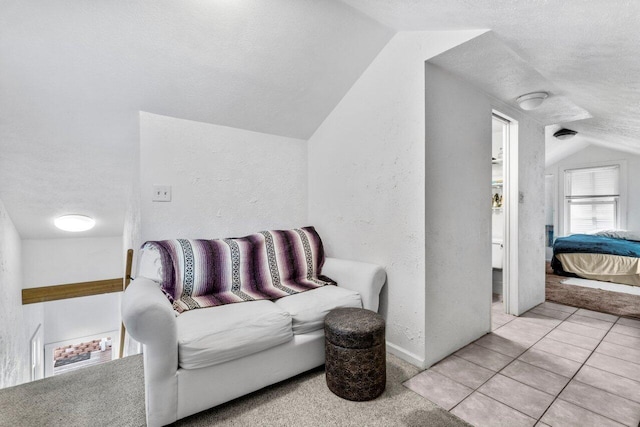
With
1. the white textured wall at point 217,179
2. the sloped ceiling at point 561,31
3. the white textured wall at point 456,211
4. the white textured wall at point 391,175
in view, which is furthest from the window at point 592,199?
the white textured wall at point 217,179

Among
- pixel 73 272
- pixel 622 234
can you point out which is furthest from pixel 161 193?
pixel 622 234

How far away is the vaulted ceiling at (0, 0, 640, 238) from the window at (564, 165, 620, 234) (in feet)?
11.3

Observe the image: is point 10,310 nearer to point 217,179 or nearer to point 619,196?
point 217,179

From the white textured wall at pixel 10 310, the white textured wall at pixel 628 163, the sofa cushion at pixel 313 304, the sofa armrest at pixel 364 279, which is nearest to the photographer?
the sofa cushion at pixel 313 304

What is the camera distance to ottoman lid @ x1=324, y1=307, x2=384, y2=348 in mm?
1567

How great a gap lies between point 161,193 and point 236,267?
0.77 meters

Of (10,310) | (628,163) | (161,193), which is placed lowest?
(10,310)

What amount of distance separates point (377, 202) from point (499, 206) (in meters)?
2.38

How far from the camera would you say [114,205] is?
115 inches

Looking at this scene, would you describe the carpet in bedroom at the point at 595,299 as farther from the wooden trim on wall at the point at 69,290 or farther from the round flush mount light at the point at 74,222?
the wooden trim on wall at the point at 69,290

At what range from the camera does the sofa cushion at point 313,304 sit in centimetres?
177

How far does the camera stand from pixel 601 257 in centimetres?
415

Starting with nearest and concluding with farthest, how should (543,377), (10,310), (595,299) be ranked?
(543,377) → (10,310) → (595,299)

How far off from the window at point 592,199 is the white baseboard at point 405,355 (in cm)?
559
